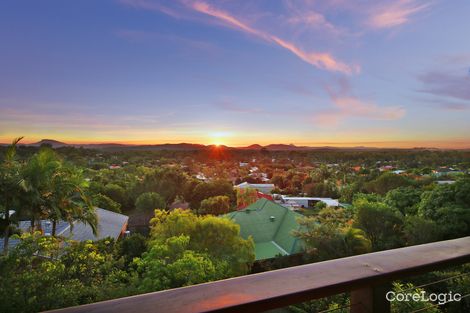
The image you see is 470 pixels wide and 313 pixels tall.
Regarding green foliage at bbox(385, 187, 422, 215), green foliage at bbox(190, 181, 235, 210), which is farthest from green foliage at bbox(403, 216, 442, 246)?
green foliage at bbox(190, 181, 235, 210)

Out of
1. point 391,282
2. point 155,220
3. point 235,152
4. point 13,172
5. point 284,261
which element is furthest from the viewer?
point 235,152

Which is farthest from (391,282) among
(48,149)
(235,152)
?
(235,152)

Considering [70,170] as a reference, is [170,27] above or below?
above

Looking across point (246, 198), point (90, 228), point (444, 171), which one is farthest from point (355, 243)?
point (444, 171)

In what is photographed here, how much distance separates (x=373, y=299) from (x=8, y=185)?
7.94m

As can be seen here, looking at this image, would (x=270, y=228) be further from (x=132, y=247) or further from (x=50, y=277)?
(x=50, y=277)

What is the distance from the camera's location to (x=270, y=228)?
46.9 feet

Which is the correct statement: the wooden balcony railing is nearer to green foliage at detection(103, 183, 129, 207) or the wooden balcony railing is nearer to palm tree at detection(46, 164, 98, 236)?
palm tree at detection(46, 164, 98, 236)

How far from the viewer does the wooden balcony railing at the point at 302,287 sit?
52cm

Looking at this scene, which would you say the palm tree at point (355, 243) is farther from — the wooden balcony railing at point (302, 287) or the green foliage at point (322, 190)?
the green foliage at point (322, 190)

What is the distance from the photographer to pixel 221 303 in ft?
1.69

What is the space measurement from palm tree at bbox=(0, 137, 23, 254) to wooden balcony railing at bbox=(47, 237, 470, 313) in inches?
297

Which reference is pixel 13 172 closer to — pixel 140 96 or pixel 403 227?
pixel 140 96

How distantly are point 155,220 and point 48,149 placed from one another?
145 inches
